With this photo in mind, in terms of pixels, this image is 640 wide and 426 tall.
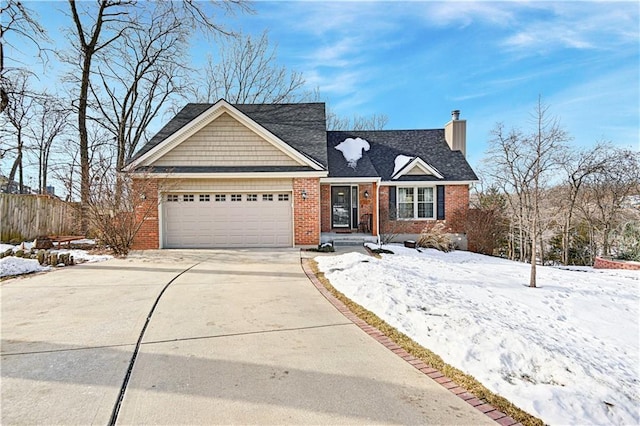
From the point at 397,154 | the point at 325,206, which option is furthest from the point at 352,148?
the point at 325,206

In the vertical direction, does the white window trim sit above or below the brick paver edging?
above

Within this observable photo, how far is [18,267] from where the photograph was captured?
348 inches

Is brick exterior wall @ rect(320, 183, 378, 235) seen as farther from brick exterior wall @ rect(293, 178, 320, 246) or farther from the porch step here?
brick exterior wall @ rect(293, 178, 320, 246)

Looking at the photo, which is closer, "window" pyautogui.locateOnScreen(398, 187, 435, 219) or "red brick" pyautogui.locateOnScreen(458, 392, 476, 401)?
"red brick" pyautogui.locateOnScreen(458, 392, 476, 401)

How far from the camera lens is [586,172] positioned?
64.1ft

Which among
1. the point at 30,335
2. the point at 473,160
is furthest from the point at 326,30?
the point at 473,160

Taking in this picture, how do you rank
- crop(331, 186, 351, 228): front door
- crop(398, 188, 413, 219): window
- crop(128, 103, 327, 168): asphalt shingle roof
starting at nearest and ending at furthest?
crop(128, 103, 327, 168): asphalt shingle roof < crop(331, 186, 351, 228): front door < crop(398, 188, 413, 219): window

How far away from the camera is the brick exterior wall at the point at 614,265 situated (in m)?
13.2

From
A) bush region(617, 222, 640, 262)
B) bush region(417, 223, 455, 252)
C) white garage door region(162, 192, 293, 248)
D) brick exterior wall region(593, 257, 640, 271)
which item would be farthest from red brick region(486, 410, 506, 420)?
bush region(617, 222, 640, 262)

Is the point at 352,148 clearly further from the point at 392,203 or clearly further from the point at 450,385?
the point at 450,385

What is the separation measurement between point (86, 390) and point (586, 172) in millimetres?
23117

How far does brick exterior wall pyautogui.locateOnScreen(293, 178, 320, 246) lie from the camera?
1364 centimetres

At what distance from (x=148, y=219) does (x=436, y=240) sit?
449 inches

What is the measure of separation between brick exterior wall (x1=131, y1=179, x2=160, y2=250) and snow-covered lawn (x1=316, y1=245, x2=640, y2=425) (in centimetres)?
633
